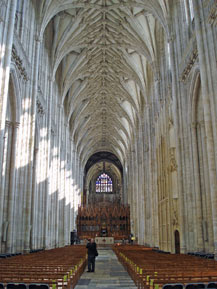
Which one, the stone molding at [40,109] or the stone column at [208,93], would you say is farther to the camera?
the stone molding at [40,109]

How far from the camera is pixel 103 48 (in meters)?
32.5

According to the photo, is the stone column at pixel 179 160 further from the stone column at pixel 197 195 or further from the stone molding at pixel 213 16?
the stone molding at pixel 213 16

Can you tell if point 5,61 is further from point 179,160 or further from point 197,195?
point 197,195

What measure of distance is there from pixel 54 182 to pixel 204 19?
20521mm

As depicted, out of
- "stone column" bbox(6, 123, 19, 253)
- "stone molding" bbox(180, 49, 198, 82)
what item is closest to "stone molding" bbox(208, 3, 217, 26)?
"stone molding" bbox(180, 49, 198, 82)

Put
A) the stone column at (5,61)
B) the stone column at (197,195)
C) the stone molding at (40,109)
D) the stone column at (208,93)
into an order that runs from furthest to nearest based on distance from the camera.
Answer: the stone molding at (40,109)
the stone column at (197,195)
the stone column at (5,61)
the stone column at (208,93)

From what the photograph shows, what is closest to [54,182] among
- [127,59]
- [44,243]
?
[44,243]

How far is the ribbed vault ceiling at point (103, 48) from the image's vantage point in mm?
25552

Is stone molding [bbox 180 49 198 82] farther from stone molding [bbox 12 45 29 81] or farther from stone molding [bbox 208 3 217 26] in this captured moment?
stone molding [bbox 12 45 29 81]

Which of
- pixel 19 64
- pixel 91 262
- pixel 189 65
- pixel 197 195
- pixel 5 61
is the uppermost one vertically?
pixel 19 64

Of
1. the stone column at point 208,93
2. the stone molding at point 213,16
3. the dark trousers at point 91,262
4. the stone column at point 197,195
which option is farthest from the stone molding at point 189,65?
the dark trousers at point 91,262

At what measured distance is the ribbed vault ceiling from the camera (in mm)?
25552

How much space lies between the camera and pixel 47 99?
2584 cm

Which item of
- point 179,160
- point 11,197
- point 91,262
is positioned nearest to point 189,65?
point 179,160
